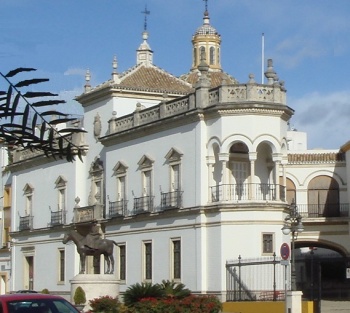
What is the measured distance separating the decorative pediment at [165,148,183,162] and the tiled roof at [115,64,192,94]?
616cm

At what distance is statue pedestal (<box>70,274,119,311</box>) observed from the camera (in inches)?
1446

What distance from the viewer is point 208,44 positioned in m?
57.9

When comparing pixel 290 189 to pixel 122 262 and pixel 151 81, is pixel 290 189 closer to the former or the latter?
pixel 151 81

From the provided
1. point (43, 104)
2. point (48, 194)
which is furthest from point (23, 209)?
point (43, 104)

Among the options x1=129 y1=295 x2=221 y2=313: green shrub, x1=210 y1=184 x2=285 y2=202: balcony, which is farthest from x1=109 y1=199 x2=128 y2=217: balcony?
x1=129 y1=295 x2=221 y2=313: green shrub

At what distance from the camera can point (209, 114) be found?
128 ft

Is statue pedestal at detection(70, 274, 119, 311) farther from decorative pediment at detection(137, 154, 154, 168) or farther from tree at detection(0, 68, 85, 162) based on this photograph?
tree at detection(0, 68, 85, 162)

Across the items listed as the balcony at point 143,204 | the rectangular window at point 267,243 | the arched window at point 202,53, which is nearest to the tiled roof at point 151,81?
the arched window at point 202,53

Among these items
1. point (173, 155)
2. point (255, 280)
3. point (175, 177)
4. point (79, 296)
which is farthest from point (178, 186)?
point (79, 296)

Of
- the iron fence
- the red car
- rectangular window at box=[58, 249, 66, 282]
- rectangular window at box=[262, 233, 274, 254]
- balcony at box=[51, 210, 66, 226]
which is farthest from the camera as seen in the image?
balcony at box=[51, 210, 66, 226]

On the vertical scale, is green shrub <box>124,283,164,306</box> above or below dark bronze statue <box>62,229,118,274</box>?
below

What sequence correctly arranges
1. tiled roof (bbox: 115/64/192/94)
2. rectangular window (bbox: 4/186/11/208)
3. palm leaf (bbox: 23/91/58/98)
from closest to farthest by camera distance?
palm leaf (bbox: 23/91/58/98) < tiled roof (bbox: 115/64/192/94) < rectangular window (bbox: 4/186/11/208)

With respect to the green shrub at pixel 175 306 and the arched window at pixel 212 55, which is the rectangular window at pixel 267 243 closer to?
the green shrub at pixel 175 306

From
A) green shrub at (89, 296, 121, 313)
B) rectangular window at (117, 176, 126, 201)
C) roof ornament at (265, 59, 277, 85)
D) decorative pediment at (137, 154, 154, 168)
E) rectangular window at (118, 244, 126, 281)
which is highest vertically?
roof ornament at (265, 59, 277, 85)
